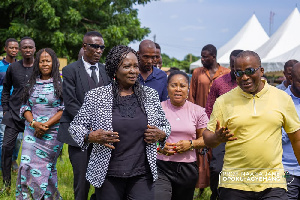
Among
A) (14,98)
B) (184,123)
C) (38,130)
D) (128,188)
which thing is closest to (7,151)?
(14,98)

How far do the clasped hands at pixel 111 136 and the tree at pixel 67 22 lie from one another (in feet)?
74.3

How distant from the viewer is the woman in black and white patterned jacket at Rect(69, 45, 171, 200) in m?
4.09

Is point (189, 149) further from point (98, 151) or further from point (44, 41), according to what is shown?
point (44, 41)

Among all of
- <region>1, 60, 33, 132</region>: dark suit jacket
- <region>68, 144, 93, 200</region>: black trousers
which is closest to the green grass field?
<region>1, 60, 33, 132</region>: dark suit jacket

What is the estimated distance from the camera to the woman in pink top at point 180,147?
519 centimetres

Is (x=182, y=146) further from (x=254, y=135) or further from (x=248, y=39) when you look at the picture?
(x=248, y=39)

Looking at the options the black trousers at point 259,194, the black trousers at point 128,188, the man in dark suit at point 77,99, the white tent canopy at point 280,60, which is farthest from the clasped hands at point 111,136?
the white tent canopy at point 280,60

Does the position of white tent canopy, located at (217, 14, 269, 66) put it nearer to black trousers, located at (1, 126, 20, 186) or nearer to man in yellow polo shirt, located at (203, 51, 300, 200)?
black trousers, located at (1, 126, 20, 186)

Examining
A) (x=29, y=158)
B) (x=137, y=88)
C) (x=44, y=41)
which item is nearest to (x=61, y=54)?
(x=44, y=41)

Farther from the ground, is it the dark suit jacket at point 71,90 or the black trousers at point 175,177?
the dark suit jacket at point 71,90

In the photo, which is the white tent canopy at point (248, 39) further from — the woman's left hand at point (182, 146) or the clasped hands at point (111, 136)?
the clasped hands at point (111, 136)

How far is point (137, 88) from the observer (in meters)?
4.42

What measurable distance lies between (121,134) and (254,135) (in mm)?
1220

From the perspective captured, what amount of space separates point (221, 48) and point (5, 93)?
76.7 ft
